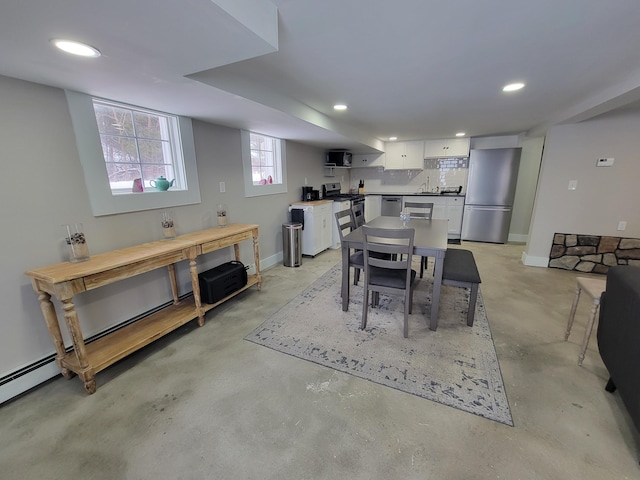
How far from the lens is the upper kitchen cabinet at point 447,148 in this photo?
5.17 m

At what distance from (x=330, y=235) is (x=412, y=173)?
9.00 feet

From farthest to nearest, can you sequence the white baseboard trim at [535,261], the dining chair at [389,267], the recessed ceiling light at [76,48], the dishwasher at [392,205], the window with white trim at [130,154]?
the dishwasher at [392,205], the white baseboard trim at [535,261], the dining chair at [389,267], the window with white trim at [130,154], the recessed ceiling light at [76,48]

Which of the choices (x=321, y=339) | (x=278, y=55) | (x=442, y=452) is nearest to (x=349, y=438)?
(x=442, y=452)

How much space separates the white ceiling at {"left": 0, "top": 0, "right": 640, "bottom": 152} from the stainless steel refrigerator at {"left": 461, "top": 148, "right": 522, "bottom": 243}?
1.99 m

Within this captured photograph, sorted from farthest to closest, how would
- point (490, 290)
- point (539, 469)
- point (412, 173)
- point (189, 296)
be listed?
point (412, 173)
point (490, 290)
point (189, 296)
point (539, 469)

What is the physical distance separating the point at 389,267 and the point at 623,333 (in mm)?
1291

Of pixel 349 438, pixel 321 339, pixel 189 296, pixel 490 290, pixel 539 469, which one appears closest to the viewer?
pixel 539 469

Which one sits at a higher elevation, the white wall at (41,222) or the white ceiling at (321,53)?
the white ceiling at (321,53)

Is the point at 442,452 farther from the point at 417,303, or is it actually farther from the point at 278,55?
the point at 278,55

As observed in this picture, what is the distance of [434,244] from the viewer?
2189 millimetres

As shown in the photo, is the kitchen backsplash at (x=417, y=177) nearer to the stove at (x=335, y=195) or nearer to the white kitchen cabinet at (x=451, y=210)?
the white kitchen cabinet at (x=451, y=210)

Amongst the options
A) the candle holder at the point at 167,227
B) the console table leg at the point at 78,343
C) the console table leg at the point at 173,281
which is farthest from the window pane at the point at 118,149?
the console table leg at the point at 78,343

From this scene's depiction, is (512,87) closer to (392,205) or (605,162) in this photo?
(605,162)

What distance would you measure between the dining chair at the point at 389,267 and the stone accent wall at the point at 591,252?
295 cm
